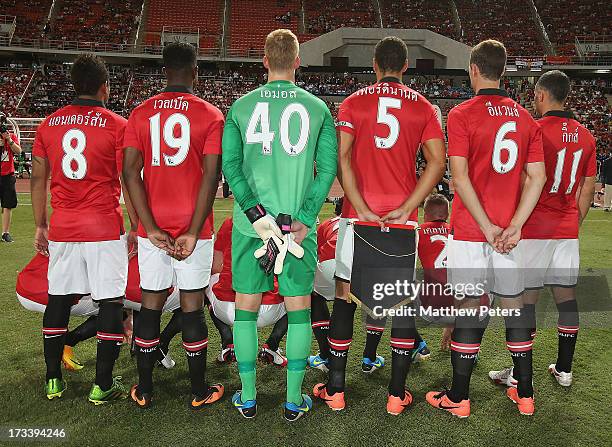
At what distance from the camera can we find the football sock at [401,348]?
3.39 metres

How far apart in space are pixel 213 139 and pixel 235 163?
0.83ft

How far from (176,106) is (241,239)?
93 centimetres

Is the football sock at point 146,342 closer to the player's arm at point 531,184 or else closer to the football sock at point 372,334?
the football sock at point 372,334

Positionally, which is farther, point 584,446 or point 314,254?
point 314,254

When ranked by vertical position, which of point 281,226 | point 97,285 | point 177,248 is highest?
point 281,226

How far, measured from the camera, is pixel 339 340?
3.46 m

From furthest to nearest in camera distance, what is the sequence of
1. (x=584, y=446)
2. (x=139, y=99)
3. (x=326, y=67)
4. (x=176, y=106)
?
(x=326, y=67)
(x=139, y=99)
(x=176, y=106)
(x=584, y=446)

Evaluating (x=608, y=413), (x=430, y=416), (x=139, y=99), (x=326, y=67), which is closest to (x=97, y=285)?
(x=430, y=416)

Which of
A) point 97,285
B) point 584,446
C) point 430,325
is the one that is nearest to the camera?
point 584,446

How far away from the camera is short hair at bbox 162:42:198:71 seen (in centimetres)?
329

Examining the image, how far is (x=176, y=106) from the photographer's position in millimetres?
3246

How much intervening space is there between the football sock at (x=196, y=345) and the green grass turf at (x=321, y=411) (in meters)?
0.17

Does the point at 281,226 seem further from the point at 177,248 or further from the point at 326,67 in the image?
the point at 326,67

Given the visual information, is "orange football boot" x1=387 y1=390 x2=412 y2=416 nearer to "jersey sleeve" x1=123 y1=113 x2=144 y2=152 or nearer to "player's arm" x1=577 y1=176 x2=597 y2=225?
"player's arm" x1=577 y1=176 x2=597 y2=225
